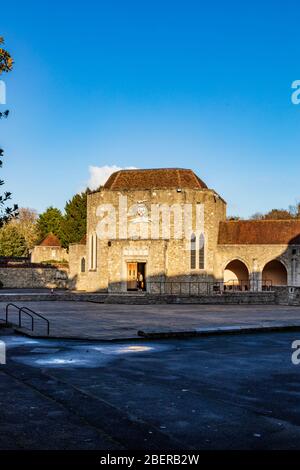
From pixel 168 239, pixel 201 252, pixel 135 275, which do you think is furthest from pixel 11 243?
pixel 201 252

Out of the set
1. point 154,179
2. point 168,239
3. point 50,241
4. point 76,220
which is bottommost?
point 168,239

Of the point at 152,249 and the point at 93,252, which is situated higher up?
the point at 152,249

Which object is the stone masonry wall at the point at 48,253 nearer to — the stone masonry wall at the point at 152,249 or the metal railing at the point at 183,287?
the stone masonry wall at the point at 152,249

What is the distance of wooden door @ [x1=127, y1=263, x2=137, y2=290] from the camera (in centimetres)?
4204

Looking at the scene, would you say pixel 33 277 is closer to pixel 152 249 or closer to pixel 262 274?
pixel 152 249

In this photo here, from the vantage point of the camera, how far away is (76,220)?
6556 cm

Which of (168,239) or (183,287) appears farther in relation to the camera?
(168,239)

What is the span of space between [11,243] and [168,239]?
4352 cm

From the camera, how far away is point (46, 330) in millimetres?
16812

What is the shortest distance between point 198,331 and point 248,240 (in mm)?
29397

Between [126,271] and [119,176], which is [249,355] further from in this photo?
[119,176]

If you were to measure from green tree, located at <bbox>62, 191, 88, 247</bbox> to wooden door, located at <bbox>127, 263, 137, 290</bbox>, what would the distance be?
2317cm

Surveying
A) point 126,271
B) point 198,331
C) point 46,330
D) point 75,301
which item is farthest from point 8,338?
point 126,271

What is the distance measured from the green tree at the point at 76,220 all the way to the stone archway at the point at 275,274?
24955 millimetres
